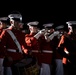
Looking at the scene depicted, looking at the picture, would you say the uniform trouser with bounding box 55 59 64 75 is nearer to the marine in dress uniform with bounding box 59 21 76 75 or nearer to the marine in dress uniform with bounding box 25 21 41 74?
the marine in dress uniform with bounding box 25 21 41 74

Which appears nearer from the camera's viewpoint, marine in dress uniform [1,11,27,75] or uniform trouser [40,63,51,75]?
marine in dress uniform [1,11,27,75]

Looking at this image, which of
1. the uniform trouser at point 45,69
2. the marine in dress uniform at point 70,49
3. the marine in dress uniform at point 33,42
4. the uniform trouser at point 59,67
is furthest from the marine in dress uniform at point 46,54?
the marine in dress uniform at point 70,49

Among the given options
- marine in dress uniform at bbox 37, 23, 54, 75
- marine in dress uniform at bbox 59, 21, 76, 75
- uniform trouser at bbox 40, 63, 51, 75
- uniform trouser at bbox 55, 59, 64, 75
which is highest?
marine in dress uniform at bbox 59, 21, 76, 75

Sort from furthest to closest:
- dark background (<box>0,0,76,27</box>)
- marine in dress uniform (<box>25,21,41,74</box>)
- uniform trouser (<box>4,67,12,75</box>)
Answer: dark background (<box>0,0,76,27</box>), marine in dress uniform (<box>25,21,41,74</box>), uniform trouser (<box>4,67,12,75</box>)

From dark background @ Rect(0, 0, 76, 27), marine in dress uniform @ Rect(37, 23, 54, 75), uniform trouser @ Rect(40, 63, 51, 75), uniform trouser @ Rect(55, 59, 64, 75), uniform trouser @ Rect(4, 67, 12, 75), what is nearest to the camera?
uniform trouser @ Rect(4, 67, 12, 75)

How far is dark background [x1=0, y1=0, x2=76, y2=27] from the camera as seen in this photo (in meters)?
12.3

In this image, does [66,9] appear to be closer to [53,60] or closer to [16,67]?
[53,60]

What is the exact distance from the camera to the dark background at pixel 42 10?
12.3m

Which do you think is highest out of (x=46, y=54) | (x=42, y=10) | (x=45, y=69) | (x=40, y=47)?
(x=42, y=10)

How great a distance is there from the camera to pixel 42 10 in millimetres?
12977

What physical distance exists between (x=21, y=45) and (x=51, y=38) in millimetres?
2186

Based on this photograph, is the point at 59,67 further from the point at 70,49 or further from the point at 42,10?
the point at 42,10

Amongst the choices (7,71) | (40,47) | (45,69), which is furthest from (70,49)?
(40,47)

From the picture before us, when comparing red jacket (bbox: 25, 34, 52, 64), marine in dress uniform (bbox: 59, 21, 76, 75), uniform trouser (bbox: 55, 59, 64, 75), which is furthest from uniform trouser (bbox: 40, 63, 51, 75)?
marine in dress uniform (bbox: 59, 21, 76, 75)
